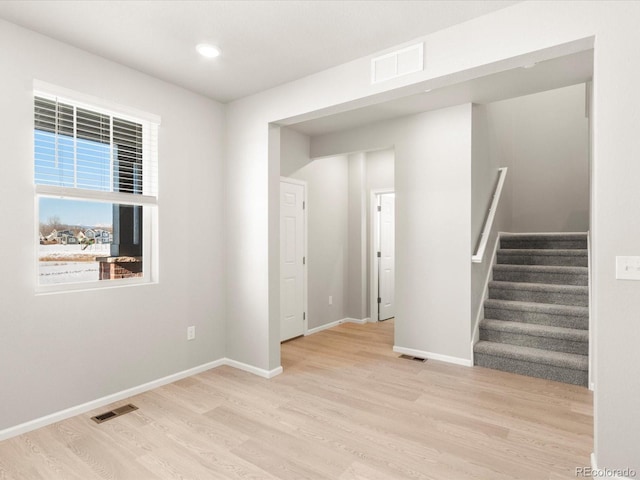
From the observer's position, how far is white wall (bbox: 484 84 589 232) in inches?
226

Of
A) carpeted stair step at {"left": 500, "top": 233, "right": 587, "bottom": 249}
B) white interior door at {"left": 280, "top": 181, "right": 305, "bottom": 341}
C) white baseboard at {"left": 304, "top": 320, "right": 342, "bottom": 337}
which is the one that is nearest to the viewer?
white interior door at {"left": 280, "top": 181, "right": 305, "bottom": 341}

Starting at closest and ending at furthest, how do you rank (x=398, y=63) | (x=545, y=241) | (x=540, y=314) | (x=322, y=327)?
(x=398, y=63) → (x=540, y=314) → (x=545, y=241) → (x=322, y=327)

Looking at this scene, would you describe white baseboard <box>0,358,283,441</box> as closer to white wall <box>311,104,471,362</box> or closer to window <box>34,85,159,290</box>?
window <box>34,85,159,290</box>

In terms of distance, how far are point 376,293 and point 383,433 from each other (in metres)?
3.33

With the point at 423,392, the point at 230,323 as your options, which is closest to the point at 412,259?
the point at 423,392

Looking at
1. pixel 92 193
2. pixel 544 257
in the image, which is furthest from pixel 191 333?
pixel 544 257

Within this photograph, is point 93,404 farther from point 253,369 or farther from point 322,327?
point 322,327

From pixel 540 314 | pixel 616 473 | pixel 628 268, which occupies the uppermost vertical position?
pixel 628 268

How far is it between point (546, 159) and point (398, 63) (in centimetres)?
443

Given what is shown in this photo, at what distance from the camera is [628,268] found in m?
1.89

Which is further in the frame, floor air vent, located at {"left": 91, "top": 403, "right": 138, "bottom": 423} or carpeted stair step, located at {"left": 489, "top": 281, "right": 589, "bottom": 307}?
carpeted stair step, located at {"left": 489, "top": 281, "right": 589, "bottom": 307}

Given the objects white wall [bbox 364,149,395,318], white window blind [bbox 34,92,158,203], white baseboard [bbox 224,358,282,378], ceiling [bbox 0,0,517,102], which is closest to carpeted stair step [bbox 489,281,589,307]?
white wall [bbox 364,149,395,318]

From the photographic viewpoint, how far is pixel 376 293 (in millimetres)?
5793

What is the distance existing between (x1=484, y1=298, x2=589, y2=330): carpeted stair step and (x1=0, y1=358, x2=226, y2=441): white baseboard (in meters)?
3.07
